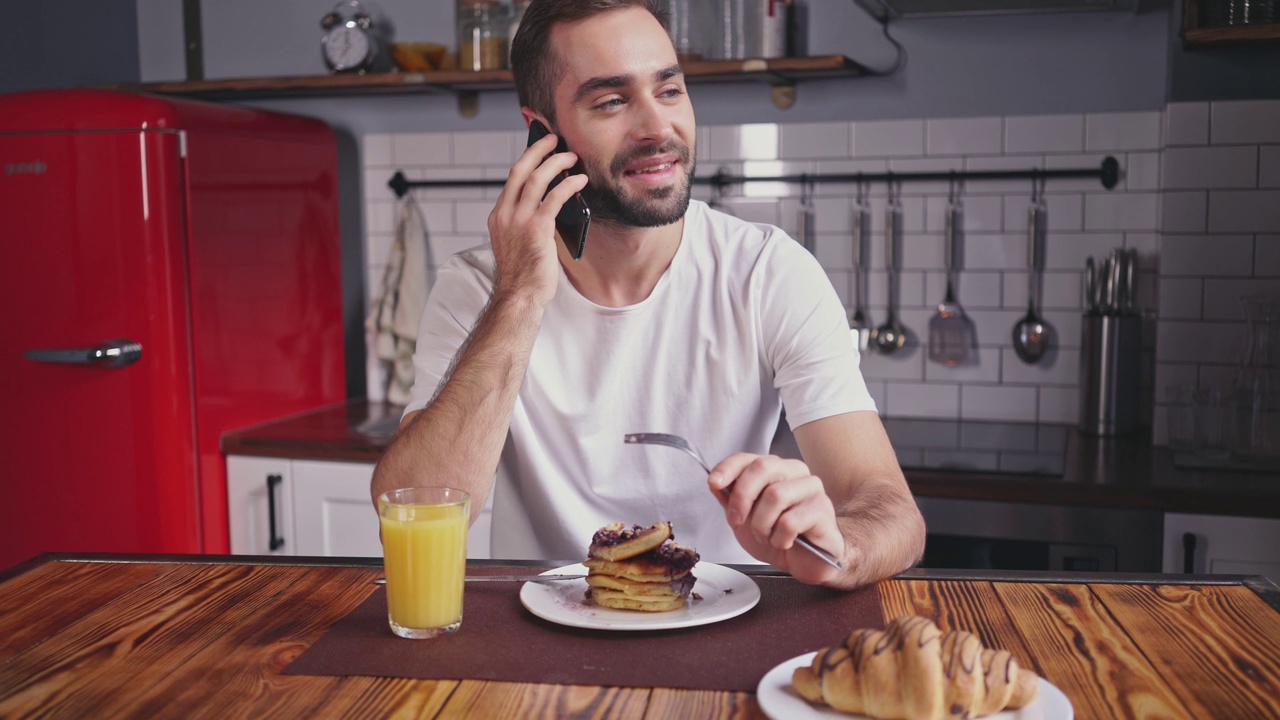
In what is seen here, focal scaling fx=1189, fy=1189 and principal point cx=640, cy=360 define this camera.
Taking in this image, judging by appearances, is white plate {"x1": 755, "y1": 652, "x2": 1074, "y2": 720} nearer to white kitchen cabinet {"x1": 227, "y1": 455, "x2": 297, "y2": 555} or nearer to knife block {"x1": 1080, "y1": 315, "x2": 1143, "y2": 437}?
knife block {"x1": 1080, "y1": 315, "x2": 1143, "y2": 437}

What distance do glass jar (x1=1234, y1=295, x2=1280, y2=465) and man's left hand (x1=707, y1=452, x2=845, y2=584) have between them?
1.53m

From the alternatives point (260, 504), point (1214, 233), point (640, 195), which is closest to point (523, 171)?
point (640, 195)

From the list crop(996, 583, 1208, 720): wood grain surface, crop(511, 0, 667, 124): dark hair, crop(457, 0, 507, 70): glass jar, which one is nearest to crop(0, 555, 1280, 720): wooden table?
crop(996, 583, 1208, 720): wood grain surface

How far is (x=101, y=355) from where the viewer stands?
2.49 metres

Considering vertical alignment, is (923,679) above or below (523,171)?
below

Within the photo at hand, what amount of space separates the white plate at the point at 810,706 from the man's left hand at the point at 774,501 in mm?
178

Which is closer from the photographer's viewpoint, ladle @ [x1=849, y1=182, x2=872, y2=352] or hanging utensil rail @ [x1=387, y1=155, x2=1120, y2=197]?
hanging utensil rail @ [x1=387, y1=155, x2=1120, y2=197]

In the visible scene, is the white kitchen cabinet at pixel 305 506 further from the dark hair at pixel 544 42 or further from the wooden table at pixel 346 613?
the wooden table at pixel 346 613

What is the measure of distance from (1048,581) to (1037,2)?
162cm

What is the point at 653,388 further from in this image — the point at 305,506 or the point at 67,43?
the point at 67,43

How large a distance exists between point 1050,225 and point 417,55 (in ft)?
5.11

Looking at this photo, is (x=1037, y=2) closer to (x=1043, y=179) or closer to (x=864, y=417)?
(x=1043, y=179)

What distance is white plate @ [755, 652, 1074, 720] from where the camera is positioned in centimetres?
85

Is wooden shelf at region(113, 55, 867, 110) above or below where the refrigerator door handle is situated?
above
